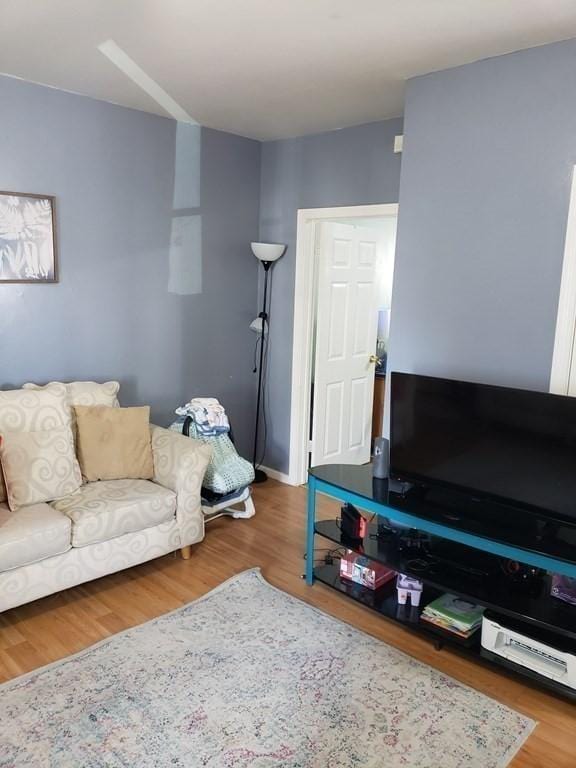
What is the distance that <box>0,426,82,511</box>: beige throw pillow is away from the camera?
286 centimetres

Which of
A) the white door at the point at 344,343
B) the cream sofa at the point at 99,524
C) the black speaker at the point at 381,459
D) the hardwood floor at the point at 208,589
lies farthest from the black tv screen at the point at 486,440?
the white door at the point at 344,343

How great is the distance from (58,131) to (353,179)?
5.96 ft

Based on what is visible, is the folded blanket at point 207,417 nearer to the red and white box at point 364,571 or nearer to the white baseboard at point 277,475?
the white baseboard at point 277,475

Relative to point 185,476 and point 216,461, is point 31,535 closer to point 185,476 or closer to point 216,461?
point 185,476

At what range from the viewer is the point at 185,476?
3.22 metres

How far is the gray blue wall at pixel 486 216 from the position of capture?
8.44 ft

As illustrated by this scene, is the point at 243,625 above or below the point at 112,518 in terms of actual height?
below

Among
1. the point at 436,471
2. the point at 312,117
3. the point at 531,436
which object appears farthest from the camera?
the point at 312,117

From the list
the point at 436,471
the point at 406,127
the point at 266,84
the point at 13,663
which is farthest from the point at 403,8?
the point at 13,663

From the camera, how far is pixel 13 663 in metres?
2.44

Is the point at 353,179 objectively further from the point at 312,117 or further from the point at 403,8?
the point at 403,8

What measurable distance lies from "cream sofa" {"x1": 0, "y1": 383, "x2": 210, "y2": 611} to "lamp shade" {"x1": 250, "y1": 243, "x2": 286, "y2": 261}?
1.55 meters

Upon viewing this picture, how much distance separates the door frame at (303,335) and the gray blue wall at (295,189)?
59mm

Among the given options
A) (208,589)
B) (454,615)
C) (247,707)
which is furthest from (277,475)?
(247,707)
